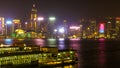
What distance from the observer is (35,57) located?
181 ft

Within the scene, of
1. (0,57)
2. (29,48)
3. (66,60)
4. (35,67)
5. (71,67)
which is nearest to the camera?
(0,57)

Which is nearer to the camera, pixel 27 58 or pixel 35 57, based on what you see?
pixel 27 58

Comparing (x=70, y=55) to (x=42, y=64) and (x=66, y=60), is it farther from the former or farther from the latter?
(x=42, y=64)

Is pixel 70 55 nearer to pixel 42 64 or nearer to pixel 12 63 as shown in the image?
pixel 42 64

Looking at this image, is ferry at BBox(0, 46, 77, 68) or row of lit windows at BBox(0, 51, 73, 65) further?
ferry at BBox(0, 46, 77, 68)

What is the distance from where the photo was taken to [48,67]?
180 ft

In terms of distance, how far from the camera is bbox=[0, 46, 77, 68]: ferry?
50219 mm

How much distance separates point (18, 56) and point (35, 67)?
11.8 ft

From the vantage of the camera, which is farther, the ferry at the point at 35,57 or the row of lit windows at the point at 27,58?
the ferry at the point at 35,57

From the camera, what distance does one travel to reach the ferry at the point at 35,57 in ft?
165

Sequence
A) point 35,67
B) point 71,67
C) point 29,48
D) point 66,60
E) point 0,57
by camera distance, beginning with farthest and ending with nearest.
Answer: point 29,48, point 66,60, point 71,67, point 35,67, point 0,57

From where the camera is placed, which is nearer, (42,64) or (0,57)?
(0,57)

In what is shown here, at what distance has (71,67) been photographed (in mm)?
56594

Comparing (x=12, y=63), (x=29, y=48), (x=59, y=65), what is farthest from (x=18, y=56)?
(x=29, y=48)
